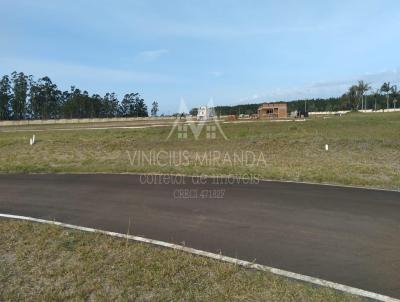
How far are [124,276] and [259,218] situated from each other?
3.68 metres

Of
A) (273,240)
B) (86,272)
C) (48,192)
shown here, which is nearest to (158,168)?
(48,192)

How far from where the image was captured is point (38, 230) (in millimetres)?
7047

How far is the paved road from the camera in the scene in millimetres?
5566

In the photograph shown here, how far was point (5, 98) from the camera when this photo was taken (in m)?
122

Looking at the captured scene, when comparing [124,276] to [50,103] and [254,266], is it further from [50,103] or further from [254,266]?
[50,103]

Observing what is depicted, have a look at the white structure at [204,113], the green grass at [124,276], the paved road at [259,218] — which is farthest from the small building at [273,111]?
the green grass at [124,276]

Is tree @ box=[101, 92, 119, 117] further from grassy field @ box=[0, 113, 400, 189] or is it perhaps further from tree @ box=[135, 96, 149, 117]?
grassy field @ box=[0, 113, 400, 189]

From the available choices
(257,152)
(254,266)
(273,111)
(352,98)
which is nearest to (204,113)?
(273,111)

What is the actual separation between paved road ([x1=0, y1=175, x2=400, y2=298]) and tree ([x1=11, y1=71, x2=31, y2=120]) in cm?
12372

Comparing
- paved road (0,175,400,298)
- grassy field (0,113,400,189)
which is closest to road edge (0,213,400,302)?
paved road (0,175,400,298)

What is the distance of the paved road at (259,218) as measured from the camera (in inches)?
219

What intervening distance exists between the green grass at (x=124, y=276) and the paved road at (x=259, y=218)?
2.16 ft

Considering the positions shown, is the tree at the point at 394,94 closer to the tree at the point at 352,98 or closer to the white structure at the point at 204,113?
the tree at the point at 352,98

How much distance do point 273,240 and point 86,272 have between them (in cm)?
302
